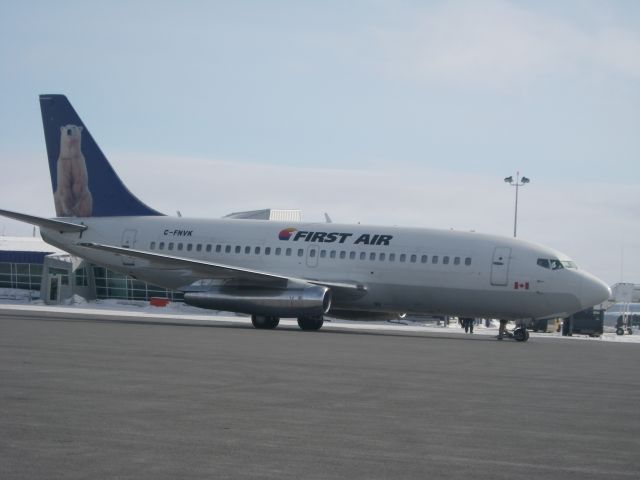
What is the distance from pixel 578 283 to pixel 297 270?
1039 cm

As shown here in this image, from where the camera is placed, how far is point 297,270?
129 feet

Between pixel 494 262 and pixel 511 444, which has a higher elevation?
pixel 494 262

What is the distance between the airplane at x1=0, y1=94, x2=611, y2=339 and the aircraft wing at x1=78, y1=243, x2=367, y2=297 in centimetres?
5

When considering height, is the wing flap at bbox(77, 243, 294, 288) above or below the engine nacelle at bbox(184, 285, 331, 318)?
above

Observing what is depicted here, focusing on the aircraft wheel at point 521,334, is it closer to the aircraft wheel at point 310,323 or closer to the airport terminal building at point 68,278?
the aircraft wheel at point 310,323

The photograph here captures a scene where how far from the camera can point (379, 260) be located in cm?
3794

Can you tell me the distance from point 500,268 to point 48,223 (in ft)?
59.6

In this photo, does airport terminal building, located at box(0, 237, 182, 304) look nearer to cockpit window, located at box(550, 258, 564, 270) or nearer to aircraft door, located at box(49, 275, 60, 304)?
aircraft door, located at box(49, 275, 60, 304)

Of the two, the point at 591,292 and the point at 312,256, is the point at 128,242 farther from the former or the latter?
the point at 591,292

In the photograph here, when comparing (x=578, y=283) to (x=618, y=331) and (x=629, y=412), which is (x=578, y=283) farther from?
(x=618, y=331)

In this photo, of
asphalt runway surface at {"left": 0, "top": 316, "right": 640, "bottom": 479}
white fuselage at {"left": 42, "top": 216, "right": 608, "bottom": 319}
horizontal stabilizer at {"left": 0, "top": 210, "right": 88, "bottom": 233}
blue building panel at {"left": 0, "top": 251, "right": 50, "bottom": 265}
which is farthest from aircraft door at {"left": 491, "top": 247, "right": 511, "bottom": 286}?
blue building panel at {"left": 0, "top": 251, "right": 50, "bottom": 265}

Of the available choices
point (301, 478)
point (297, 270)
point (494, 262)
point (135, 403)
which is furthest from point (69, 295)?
point (301, 478)

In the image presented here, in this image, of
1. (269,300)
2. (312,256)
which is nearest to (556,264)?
(312,256)

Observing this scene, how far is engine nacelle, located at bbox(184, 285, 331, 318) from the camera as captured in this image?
1428 inches
